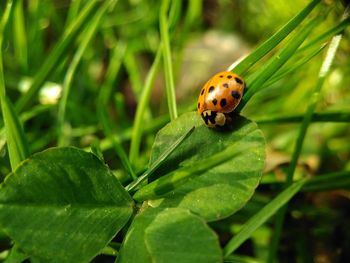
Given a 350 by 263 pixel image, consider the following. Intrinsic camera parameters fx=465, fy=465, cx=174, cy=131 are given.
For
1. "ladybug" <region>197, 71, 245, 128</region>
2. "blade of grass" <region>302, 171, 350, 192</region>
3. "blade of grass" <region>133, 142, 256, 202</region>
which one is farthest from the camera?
"blade of grass" <region>302, 171, 350, 192</region>

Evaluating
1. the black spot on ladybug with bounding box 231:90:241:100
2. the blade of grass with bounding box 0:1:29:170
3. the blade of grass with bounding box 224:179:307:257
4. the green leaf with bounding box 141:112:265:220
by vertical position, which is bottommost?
the blade of grass with bounding box 224:179:307:257

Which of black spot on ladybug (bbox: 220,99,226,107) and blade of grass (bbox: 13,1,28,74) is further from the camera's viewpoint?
blade of grass (bbox: 13,1,28,74)

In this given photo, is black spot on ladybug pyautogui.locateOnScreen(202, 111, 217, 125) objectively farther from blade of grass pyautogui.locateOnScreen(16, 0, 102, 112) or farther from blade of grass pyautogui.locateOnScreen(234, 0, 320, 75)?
blade of grass pyautogui.locateOnScreen(16, 0, 102, 112)

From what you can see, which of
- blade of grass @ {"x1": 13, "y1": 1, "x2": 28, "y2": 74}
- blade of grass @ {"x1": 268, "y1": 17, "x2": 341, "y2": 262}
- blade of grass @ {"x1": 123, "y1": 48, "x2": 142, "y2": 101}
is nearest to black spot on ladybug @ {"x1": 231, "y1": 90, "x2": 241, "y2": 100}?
blade of grass @ {"x1": 268, "y1": 17, "x2": 341, "y2": 262}

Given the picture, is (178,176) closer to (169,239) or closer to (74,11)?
(169,239)

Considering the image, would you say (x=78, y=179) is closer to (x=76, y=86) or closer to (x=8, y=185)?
(x=8, y=185)

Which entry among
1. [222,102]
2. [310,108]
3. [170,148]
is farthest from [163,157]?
[310,108]

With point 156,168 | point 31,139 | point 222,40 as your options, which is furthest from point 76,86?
point 156,168
